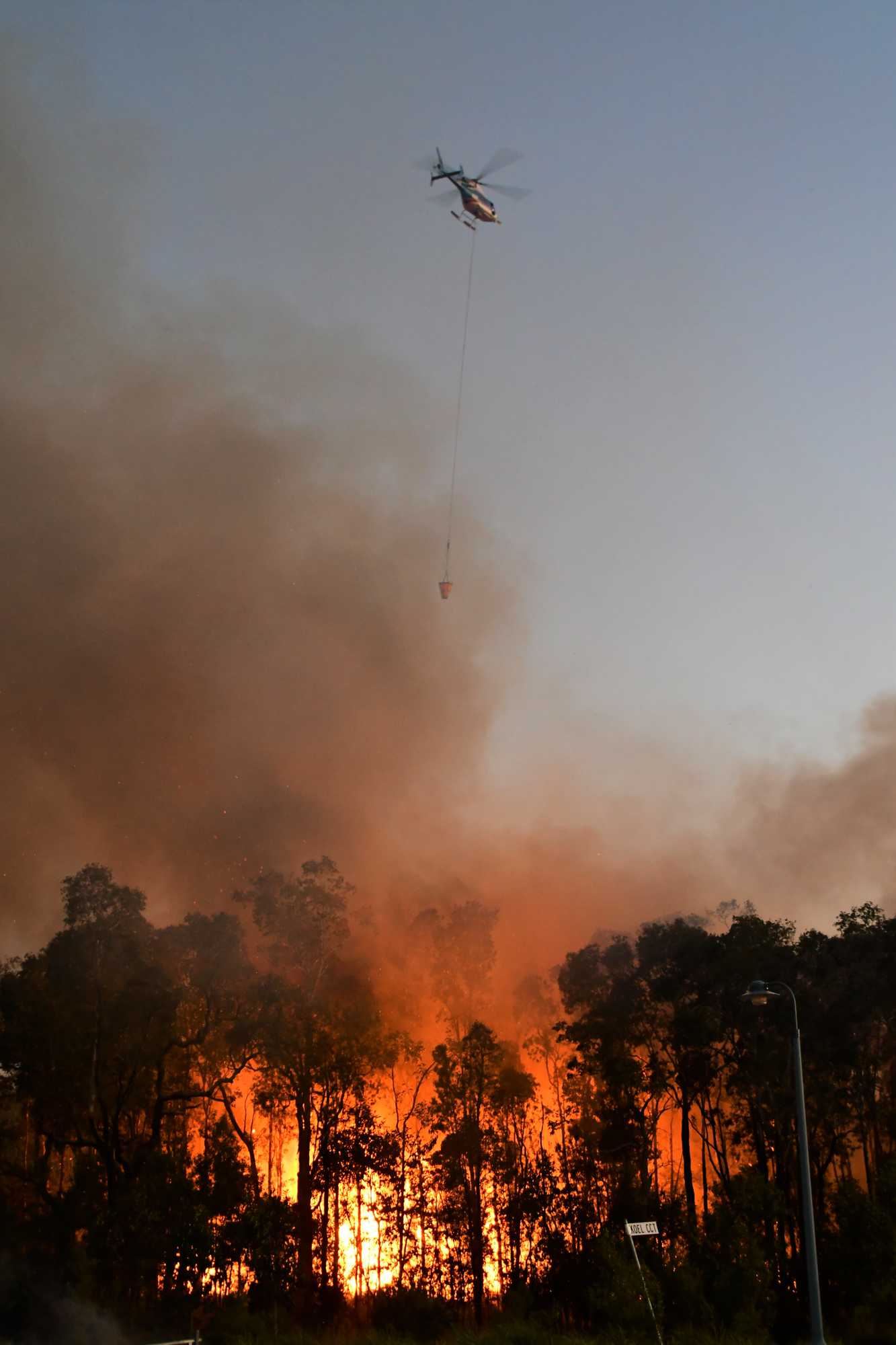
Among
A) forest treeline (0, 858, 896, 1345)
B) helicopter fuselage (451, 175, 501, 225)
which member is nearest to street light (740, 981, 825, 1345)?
forest treeline (0, 858, 896, 1345)

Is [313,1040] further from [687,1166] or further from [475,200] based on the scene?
[475,200]

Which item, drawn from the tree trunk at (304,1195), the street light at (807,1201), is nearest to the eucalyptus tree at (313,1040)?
the tree trunk at (304,1195)

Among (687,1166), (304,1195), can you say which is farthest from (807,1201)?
(304,1195)

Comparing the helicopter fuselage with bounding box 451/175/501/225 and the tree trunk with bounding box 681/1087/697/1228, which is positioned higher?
the helicopter fuselage with bounding box 451/175/501/225

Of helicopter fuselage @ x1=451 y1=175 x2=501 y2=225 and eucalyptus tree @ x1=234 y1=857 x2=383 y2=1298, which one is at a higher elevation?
helicopter fuselage @ x1=451 y1=175 x2=501 y2=225

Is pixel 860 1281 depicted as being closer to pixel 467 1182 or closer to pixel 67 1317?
pixel 467 1182

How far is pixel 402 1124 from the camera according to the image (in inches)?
2400

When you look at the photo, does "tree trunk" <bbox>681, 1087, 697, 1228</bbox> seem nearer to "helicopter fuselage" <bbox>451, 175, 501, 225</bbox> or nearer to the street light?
the street light

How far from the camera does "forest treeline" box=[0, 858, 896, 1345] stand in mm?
46406

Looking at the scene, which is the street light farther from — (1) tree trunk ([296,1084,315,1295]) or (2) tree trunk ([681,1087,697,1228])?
(1) tree trunk ([296,1084,315,1295])

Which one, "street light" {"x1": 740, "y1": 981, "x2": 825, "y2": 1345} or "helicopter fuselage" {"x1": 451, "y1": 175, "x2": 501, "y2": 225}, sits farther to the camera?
"helicopter fuselage" {"x1": 451, "y1": 175, "x2": 501, "y2": 225}

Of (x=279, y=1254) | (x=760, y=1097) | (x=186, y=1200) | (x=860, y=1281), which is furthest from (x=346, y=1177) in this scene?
(x=860, y=1281)

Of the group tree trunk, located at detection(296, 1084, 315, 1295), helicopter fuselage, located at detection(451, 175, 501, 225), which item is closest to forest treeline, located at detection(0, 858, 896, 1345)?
tree trunk, located at detection(296, 1084, 315, 1295)

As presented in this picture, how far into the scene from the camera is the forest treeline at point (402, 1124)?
1827 inches
